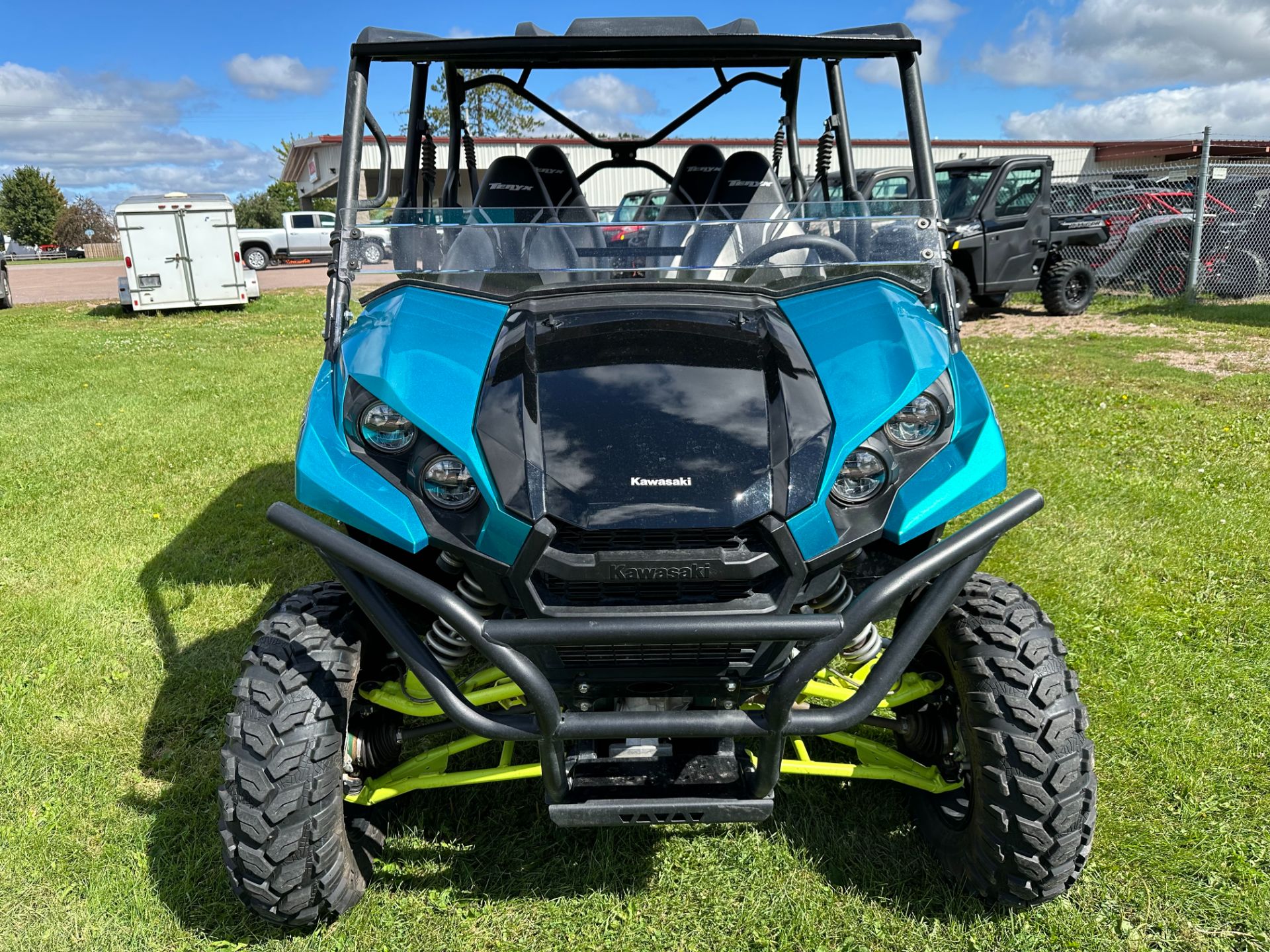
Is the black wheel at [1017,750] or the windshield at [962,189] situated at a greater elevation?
the windshield at [962,189]

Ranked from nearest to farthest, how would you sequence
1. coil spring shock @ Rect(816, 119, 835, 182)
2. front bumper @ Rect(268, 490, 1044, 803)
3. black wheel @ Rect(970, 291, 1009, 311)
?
front bumper @ Rect(268, 490, 1044, 803) → coil spring shock @ Rect(816, 119, 835, 182) → black wheel @ Rect(970, 291, 1009, 311)

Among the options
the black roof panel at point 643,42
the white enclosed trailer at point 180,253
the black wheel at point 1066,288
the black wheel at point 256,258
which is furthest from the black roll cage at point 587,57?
the black wheel at point 256,258

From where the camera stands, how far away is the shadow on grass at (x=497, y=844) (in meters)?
2.49

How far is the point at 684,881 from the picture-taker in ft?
8.32

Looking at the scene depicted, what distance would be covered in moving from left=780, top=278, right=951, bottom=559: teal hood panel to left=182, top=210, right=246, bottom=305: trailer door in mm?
14758

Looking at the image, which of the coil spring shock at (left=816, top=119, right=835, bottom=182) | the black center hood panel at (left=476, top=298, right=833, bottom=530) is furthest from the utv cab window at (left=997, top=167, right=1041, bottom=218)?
the black center hood panel at (left=476, top=298, right=833, bottom=530)

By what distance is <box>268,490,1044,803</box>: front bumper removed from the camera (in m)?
1.82

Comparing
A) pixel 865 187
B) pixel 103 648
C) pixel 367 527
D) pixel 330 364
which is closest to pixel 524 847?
pixel 367 527

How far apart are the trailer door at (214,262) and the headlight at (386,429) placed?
14.6m

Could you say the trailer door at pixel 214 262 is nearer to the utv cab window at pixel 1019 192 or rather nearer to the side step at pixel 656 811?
the utv cab window at pixel 1019 192

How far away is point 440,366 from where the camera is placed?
2.23 meters

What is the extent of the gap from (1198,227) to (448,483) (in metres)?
13.5

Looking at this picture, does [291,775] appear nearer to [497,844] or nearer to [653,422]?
[497,844]

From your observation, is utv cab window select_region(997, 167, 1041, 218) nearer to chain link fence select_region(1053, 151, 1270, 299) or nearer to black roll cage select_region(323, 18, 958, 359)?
chain link fence select_region(1053, 151, 1270, 299)
